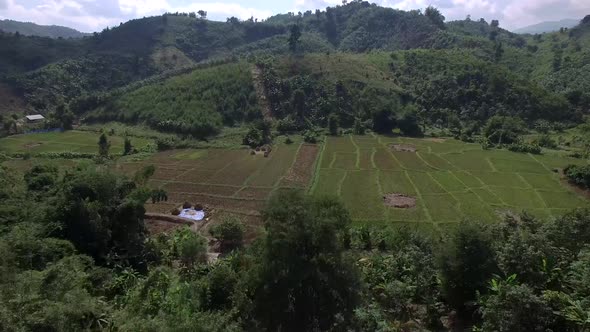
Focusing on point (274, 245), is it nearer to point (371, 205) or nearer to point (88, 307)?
point (88, 307)

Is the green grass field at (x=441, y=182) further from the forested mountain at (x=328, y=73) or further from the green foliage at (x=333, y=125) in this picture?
the forested mountain at (x=328, y=73)

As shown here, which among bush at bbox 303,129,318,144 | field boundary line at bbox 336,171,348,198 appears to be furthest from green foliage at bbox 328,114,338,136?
field boundary line at bbox 336,171,348,198

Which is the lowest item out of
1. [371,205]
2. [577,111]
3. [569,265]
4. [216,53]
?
[371,205]

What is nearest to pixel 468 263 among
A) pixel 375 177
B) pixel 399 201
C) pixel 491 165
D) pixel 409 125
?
pixel 399 201

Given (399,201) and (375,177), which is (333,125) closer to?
(375,177)

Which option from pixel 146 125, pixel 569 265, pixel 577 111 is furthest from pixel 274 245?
pixel 577 111

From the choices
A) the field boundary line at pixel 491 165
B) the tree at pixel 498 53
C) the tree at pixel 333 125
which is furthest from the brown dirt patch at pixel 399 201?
the tree at pixel 498 53

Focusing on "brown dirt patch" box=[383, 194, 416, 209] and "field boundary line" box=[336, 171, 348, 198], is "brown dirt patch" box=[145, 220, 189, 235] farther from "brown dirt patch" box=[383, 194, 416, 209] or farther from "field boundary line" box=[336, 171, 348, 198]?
"brown dirt patch" box=[383, 194, 416, 209]
